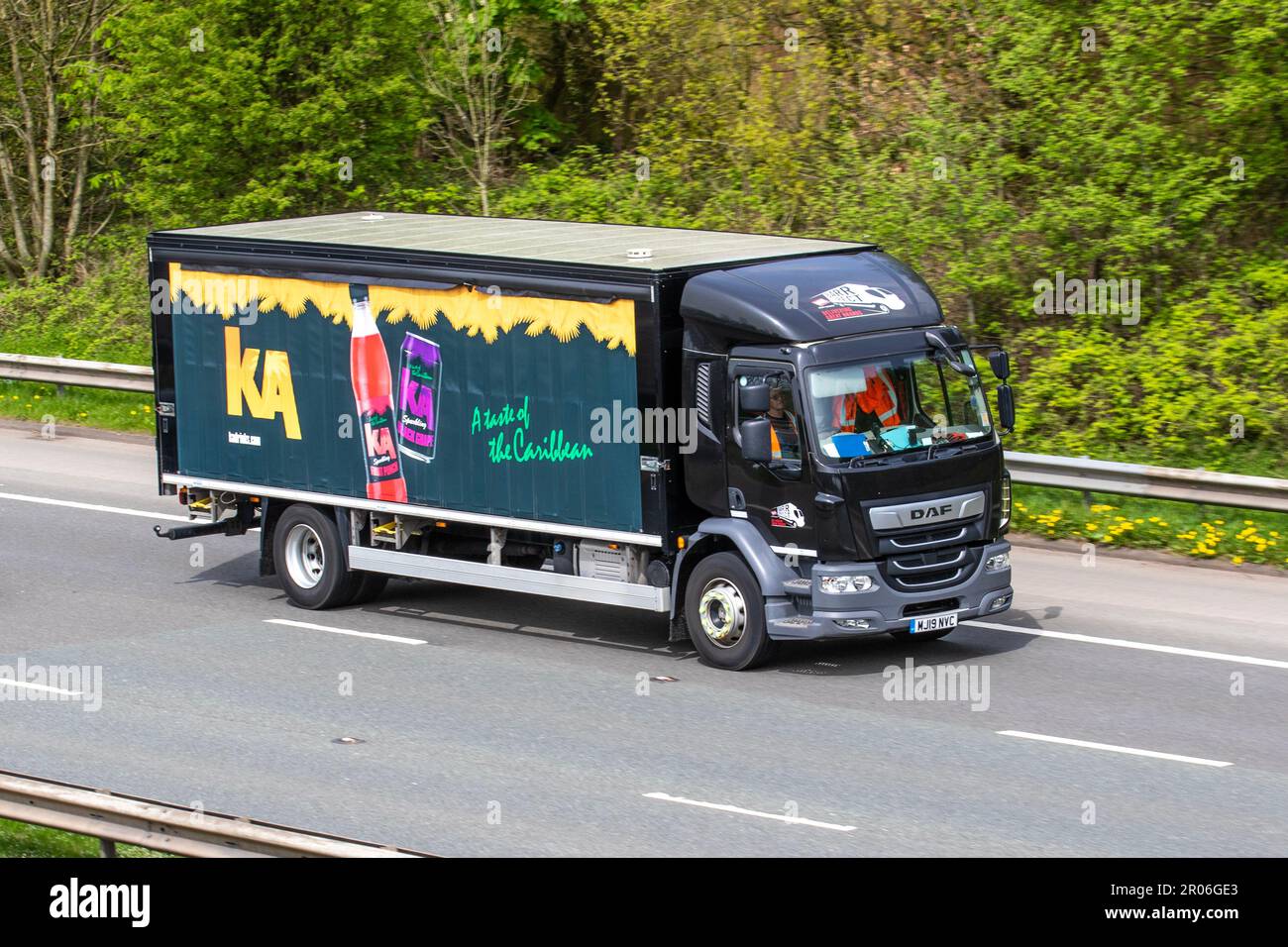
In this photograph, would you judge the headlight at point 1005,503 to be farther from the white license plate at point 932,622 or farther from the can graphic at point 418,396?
the can graphic at point 418,396

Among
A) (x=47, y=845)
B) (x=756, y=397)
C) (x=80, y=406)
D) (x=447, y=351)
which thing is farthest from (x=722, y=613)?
(x=80, y=406)

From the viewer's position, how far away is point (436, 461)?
1530cm

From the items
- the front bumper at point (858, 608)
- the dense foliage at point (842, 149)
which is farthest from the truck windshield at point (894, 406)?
the dense foliage at point (842, 149)

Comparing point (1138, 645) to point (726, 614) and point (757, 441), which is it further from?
point (757, 441)

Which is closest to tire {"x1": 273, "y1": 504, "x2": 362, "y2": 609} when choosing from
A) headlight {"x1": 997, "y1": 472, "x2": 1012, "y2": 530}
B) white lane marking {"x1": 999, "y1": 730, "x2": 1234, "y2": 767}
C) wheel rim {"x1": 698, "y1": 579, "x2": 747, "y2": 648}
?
wheel rim {"x1": 698, "y1": 579, "x2": 747, "y2": 648}

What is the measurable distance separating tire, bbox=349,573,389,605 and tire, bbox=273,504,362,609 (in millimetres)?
39

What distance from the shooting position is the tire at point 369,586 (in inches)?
643

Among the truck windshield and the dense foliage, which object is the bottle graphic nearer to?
the truck windshield

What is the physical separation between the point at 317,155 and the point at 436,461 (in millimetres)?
13783

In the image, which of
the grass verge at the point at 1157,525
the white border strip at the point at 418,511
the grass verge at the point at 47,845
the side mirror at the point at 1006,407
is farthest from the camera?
the grass verge at the point at 1157,525

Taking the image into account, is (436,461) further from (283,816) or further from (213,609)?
(283,816)

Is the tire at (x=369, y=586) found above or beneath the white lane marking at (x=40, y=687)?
above

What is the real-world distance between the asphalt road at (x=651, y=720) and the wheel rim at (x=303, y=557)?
0.30m

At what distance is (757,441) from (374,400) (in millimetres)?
3789
